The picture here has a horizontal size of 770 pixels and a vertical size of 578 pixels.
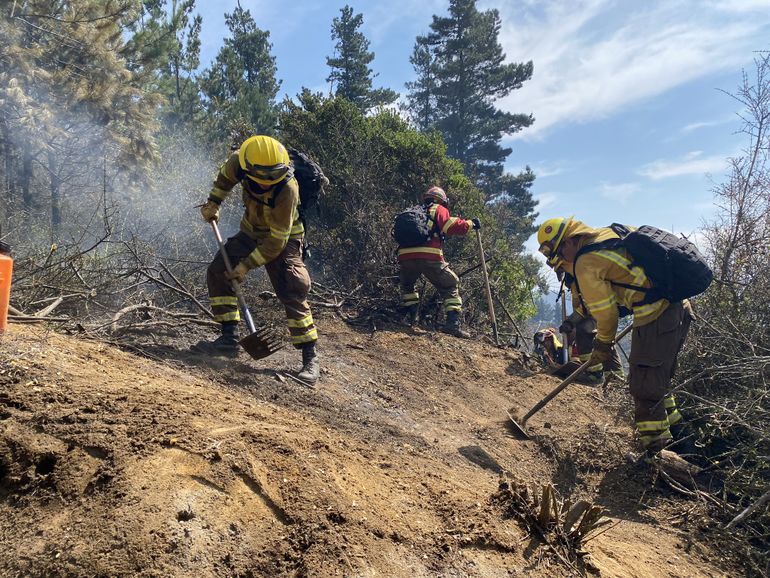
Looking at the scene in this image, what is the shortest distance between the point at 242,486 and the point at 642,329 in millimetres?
3382

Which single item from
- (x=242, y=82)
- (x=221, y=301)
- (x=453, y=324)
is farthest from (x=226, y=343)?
(x=242, y=82)

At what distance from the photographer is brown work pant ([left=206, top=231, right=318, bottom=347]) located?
454 centimetres

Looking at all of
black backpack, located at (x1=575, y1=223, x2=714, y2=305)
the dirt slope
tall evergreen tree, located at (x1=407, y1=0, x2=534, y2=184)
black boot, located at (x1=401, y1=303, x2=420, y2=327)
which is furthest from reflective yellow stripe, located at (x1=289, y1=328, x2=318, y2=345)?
tall evergreen tree, located at (x1=407, y1=0, x2=534, y2=184)

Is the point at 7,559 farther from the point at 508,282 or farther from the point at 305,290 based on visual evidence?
the point at 508,282

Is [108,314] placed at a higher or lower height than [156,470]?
higher

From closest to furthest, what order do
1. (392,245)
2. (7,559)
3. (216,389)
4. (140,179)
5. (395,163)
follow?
1. (7,559)
2. (216,389)
3. (392,245)
4. (395,163)
5. (140,179)

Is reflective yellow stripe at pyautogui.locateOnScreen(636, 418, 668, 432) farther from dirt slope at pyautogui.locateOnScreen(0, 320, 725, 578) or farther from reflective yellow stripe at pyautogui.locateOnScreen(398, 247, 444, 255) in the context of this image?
reflective yellow stripe at pyautogui.locateOnScreen(398, 247, 444, 255)

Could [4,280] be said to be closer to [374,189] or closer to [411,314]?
[411,314]

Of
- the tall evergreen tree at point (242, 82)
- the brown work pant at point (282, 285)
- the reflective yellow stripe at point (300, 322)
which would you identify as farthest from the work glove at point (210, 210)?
the tall evergreen tree at point (242, 82)

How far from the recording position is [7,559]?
2008 mm

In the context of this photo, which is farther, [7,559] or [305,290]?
[305,290]

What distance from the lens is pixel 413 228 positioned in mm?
7125

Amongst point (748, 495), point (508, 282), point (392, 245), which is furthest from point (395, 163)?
point (748, 495)

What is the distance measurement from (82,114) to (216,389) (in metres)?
8.51
